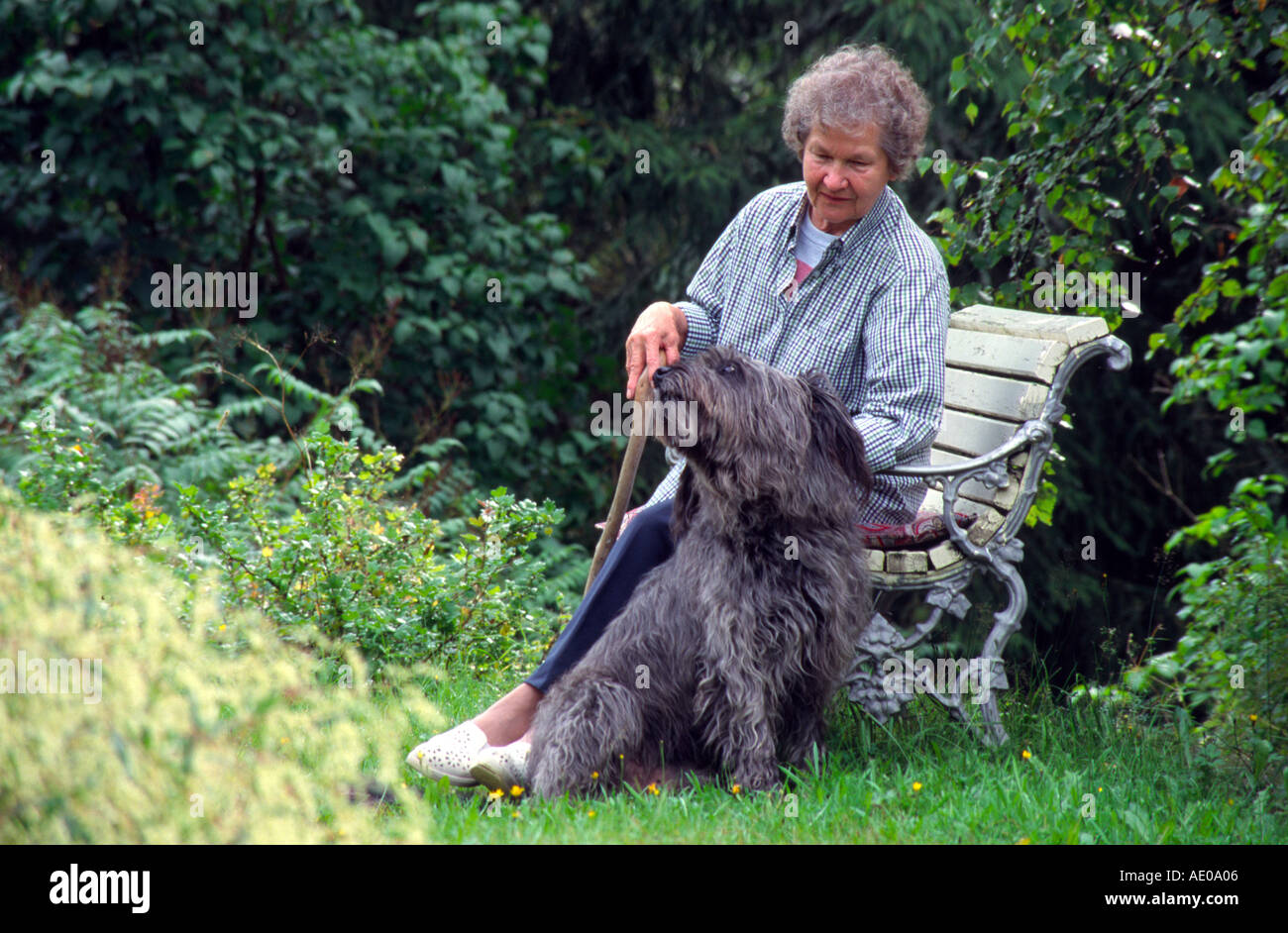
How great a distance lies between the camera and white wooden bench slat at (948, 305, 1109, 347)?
3.72 meters

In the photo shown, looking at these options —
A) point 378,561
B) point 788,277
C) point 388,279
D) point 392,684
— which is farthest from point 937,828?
point 388,279

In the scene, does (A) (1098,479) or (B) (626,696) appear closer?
(B) (626,696)

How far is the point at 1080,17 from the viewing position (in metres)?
4.31

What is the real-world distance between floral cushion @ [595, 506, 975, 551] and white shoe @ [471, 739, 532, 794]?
766mm

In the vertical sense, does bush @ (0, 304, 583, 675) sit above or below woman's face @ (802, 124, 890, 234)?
below

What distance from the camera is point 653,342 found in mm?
3541

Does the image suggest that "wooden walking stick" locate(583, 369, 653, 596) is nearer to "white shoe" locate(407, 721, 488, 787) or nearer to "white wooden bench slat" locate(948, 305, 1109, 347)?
"white shoe" locate(407, 721, 488, 787)

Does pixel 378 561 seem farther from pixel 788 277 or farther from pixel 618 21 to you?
pixel 618 21

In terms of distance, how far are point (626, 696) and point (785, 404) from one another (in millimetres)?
852

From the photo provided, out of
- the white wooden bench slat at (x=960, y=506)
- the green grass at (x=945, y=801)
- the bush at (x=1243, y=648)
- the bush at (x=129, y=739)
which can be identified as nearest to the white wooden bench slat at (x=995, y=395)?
the white wooden bench slat at (x=960, y=506)

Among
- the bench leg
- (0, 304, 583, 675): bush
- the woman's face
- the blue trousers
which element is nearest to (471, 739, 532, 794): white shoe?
the blue trousers

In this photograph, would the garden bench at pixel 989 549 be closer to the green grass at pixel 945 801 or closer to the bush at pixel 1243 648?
the green grass at pixel 945 801
